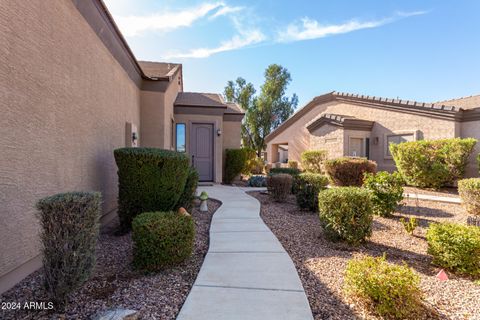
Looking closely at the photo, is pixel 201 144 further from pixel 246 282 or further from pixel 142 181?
pixel 246 282

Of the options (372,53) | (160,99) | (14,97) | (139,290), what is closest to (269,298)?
(139,290)

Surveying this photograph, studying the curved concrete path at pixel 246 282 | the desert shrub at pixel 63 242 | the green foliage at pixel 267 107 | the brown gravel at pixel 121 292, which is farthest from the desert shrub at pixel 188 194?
the green foliage at pixel 267 107

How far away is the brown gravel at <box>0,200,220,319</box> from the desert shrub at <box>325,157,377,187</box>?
8217 millimetres

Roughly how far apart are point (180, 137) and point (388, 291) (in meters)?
10.6

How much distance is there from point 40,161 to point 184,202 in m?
3.05

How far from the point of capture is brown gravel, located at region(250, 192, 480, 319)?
105 inches

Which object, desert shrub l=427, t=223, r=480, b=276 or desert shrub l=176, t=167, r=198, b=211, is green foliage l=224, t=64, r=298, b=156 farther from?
desert shrub l=427, t=223, r=480, b=276

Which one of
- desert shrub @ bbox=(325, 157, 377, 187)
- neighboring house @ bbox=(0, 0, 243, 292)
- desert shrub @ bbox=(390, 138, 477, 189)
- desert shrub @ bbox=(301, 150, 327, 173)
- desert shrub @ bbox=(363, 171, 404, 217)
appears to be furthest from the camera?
desert shrub @ bbox=(301, 150, 327, 173)

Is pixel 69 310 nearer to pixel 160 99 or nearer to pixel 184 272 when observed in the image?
pixel 184 272

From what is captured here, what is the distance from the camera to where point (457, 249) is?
352cm

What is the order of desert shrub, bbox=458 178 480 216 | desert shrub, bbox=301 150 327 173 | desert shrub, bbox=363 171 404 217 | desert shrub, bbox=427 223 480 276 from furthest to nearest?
desert shrub, bbox=301 150 327 173, desert shrub, bbox=458 178 480 216, desert shrub, bbox=363 171 404 217, desert shrub, bbox=427 223 480 276

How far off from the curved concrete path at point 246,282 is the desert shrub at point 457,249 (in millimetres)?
2147

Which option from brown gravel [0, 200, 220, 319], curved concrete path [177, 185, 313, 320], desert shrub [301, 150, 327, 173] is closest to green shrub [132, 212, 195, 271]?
brown gravel [0, 200, 220, 319]

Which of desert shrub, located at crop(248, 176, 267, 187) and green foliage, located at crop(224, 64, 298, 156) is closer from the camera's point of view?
desert shrub, located at crop(248, 176, 267, 187)
